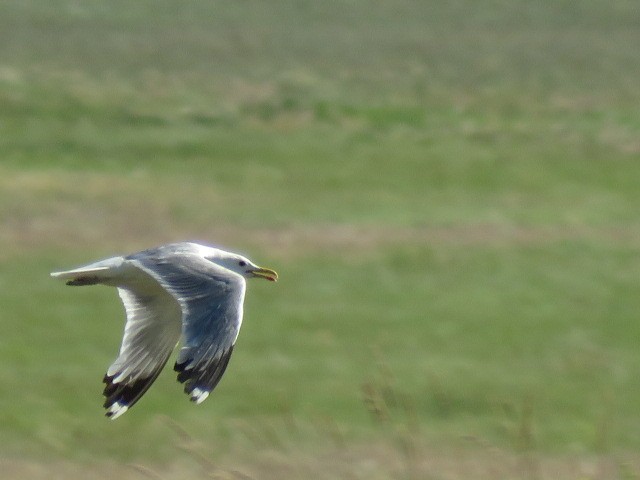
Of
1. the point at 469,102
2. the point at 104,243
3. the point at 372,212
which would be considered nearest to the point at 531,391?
the point at 104,243

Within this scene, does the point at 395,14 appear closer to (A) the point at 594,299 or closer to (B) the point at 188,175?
(B) the point at 188,175

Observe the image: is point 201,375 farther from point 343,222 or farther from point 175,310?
point 343,222

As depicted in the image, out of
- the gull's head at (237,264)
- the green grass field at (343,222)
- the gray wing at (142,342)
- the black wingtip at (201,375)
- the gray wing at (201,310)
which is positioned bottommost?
the green grass field at (343,222)

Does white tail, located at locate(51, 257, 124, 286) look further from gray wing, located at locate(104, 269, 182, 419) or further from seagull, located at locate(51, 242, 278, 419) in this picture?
gray wing, located at locate(104, 269, 182, 419)

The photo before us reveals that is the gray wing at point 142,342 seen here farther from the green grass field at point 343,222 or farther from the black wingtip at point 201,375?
the black wingtip at point 201,375

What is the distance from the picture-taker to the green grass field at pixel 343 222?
35.6 ft

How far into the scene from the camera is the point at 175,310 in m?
6.41

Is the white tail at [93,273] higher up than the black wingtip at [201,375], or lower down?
lower down

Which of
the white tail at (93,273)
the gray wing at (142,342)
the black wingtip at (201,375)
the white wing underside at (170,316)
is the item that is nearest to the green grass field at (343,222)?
the black wingtip at (201,375)

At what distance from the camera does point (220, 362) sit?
5223 millimetres

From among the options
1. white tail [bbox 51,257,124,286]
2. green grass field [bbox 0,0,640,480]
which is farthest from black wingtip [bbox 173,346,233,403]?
white tail [bbox 51,257,124,286]

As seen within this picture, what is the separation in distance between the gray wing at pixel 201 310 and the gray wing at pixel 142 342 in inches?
16.9

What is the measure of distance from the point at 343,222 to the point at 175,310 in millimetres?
13588

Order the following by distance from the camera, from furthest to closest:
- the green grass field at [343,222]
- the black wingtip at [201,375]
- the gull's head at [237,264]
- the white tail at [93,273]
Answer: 1. the green grass field at [343,222]
2. the gull's head at [237,264]
3. the white tail at [93,273]
4. the black wingtip at [201,375]
